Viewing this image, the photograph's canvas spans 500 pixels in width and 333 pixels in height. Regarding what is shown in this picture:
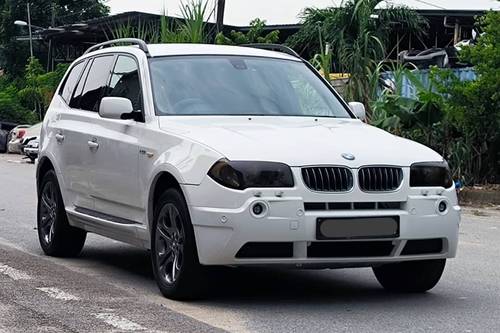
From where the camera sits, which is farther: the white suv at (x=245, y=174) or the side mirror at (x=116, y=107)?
the side mirror at (x=116, y=107)

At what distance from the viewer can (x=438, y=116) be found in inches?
698

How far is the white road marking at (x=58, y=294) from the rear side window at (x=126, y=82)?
5.03 feet

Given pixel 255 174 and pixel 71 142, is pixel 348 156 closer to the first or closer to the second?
pixel 255 174

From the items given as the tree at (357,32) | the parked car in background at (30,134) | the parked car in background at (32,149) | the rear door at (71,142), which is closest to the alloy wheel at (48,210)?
the rear door at (71,142)

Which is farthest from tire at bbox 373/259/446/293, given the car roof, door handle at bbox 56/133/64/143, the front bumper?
door handle at bbox 56/133/64/143

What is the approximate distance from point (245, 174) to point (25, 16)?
57633mm

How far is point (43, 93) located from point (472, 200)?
3414cm

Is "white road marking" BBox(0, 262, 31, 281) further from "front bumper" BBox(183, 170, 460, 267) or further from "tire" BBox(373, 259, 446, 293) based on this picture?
"tire" BBox(373, 259, 446, 293)

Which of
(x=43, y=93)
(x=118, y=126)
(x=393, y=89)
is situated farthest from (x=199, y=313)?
(x=43, y=93)

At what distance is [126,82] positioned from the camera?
8484 mm

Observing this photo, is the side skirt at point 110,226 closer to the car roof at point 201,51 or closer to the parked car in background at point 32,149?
the car roof at point 201,51

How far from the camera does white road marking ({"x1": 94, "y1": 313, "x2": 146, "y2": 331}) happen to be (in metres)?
6.13

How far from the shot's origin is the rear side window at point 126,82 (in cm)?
815

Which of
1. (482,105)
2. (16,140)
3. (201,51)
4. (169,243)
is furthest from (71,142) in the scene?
(16,140)
